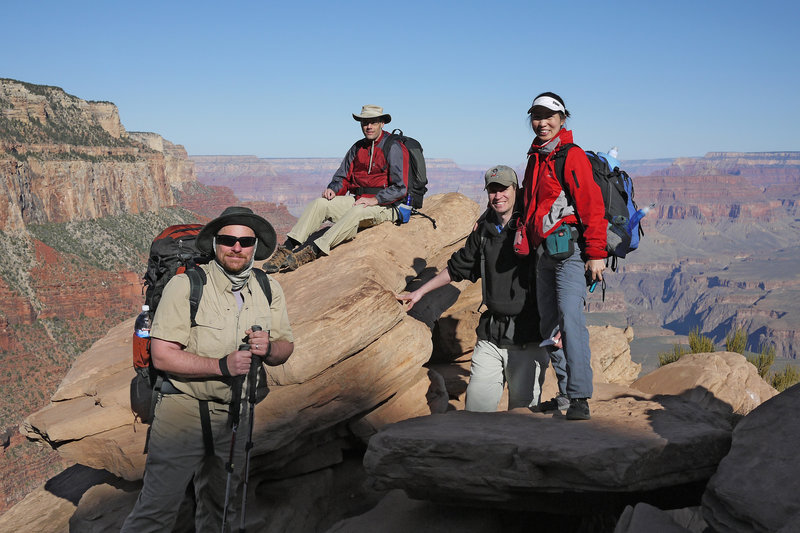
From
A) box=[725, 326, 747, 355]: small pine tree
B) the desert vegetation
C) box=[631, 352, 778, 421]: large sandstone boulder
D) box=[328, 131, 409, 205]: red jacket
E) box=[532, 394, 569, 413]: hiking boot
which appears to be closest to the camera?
box=[532, 394, 569, 413]: hiking boot

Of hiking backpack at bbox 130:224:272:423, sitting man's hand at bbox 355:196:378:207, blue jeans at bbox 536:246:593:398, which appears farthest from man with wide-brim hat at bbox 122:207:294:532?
sitting man's hand at bbox 355:196:378:207

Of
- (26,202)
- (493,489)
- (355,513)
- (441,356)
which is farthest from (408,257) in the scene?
(26,202)

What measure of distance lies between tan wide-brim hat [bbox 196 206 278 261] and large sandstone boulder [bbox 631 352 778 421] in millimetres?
7767

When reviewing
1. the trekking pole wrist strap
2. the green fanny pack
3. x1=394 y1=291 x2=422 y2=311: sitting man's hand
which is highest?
the green fanny pack

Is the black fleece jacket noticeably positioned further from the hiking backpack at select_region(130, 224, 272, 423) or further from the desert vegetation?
the desert vegetation

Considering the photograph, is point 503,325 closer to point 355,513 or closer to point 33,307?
point 355,513

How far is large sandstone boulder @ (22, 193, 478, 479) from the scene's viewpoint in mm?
7141

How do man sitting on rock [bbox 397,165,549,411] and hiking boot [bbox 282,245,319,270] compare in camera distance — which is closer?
man sitting on rock [bbox 397,165,549,411]

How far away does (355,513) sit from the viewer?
24.8 feet

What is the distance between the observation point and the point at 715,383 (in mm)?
10609

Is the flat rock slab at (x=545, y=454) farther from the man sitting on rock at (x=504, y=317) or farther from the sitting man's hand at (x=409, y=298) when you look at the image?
the sitting man's hand at (x=409, y=298)

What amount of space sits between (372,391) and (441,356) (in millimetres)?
3190

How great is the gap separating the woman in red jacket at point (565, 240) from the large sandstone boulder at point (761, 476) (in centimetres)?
138

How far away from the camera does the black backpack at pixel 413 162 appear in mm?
9697
